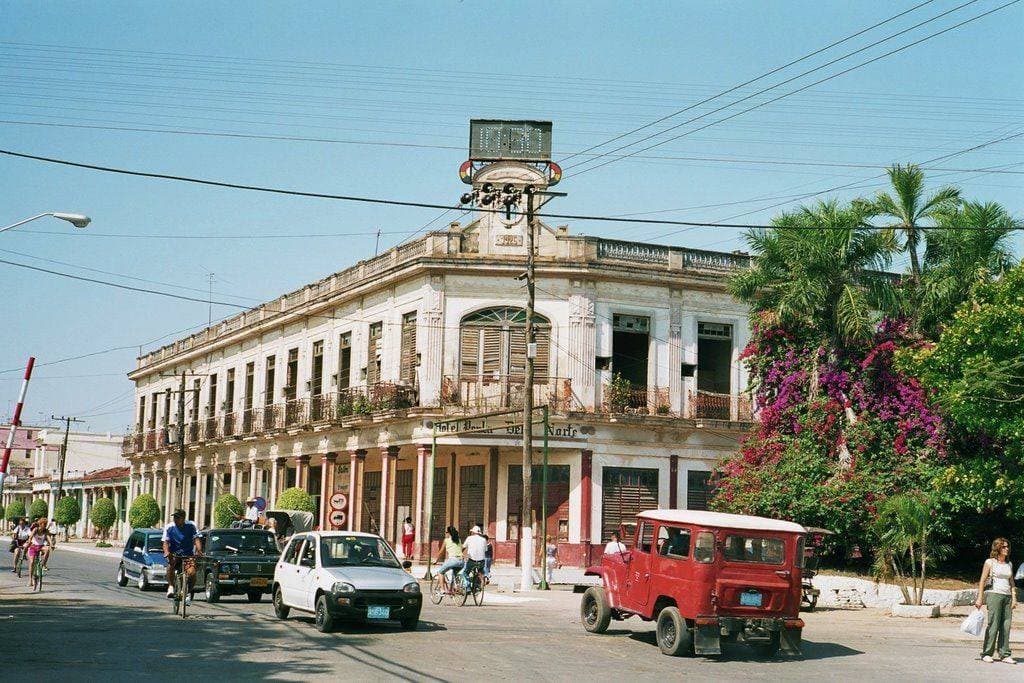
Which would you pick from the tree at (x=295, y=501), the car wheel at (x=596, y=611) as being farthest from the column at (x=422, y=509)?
the car wheel at (x=596, y=611)

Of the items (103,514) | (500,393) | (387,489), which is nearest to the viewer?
(500,393)

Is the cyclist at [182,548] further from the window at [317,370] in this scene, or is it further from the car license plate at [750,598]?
the window at [317,370]

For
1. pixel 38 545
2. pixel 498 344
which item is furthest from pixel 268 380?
pixel 38 545

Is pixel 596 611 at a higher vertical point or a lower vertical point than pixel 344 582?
lower

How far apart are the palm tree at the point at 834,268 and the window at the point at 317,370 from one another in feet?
71.8

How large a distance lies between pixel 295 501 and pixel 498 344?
10.3 meters

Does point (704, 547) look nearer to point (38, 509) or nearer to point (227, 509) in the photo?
point (227, 509)

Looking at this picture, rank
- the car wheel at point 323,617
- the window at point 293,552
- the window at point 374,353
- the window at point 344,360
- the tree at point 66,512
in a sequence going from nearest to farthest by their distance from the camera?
the car wheel at point 323,617, the window at point 293,552, the window at point 374,353, the window at point 344,360, the tree at point 66,512

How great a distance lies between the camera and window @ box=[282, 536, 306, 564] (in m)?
20.3

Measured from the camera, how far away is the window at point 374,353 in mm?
43375

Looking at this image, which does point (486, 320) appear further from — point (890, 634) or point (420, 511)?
point (890, 634)

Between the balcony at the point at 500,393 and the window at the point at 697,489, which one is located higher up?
the balcony at the point at 500,393

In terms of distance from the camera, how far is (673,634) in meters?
16.8

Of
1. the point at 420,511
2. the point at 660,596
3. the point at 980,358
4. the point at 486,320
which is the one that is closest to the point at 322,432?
the point at 420,511
